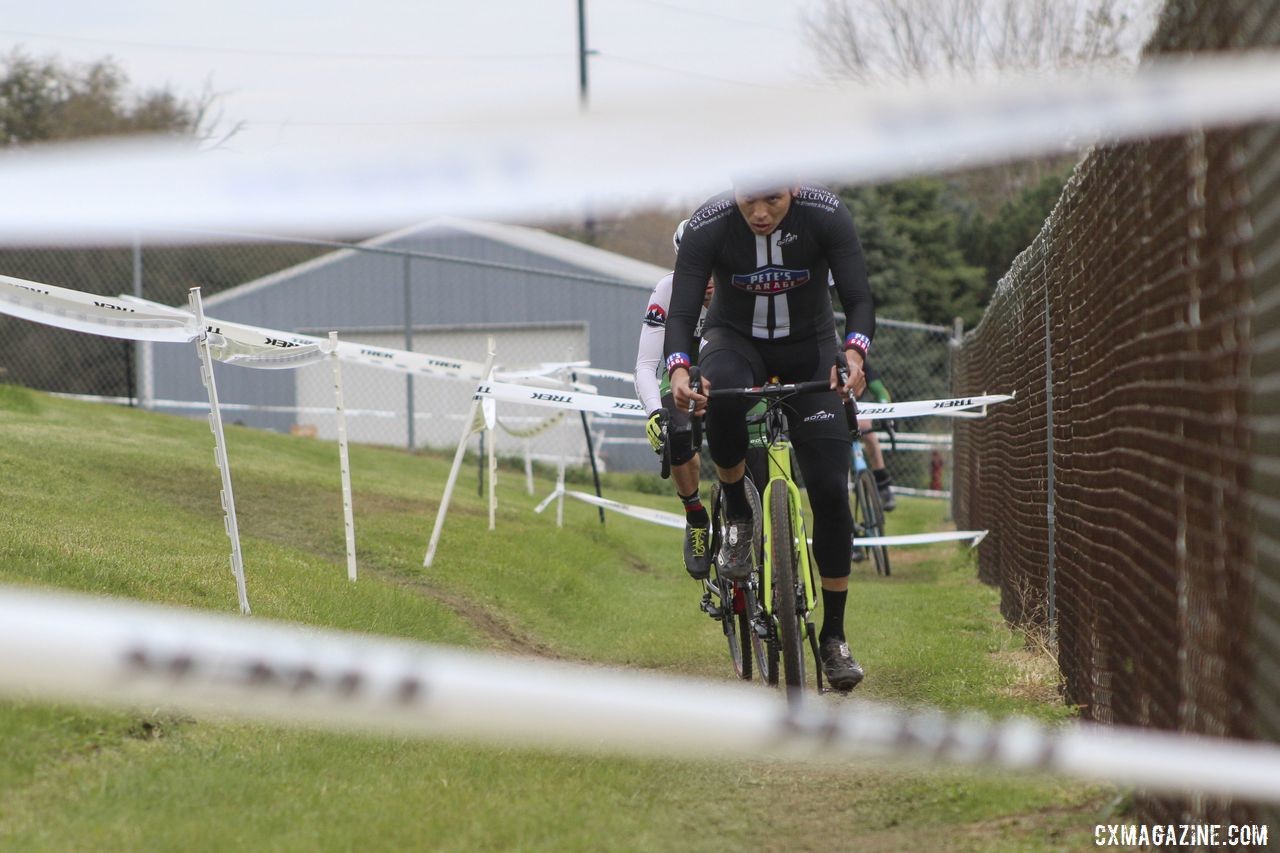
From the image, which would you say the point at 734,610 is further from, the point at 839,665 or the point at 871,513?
the point at 871,513

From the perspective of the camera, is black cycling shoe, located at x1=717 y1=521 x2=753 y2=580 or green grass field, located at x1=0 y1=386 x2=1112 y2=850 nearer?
green grass field, located at x1=0 y1=386 x2=1112 y2=850

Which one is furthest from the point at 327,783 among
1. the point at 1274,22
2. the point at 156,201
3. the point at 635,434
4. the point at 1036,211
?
the point at 1036,211

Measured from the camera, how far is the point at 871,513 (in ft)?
39.2

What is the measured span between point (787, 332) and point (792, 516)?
2.56 ft

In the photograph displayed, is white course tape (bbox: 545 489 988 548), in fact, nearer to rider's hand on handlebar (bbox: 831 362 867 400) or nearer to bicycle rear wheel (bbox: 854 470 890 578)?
bicycle rear wheel (bbox: 854 470 890 578)

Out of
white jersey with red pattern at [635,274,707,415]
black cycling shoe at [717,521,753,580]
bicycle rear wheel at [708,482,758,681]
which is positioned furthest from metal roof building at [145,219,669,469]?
black cycling shoe at [717,521,753,580]

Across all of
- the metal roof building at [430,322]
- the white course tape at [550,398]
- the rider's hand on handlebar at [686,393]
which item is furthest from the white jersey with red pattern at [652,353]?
the metal roof building at [430,322]

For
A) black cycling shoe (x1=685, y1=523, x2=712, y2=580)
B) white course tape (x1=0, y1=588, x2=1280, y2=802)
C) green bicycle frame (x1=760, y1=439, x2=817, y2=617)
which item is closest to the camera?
white course tape (x1=0, y1=588, x2=1280, y2=802)

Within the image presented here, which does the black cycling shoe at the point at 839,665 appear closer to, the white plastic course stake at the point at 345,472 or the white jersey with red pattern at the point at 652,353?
the white jersey with red pattern at the point at 652,353

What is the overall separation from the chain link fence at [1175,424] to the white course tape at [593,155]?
0.26m

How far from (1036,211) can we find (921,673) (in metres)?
30.1

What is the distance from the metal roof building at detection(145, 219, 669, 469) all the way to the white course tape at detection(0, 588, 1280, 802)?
2227 cm

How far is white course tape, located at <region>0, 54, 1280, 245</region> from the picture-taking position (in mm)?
2461

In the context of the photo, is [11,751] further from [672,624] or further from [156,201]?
[672,624]
